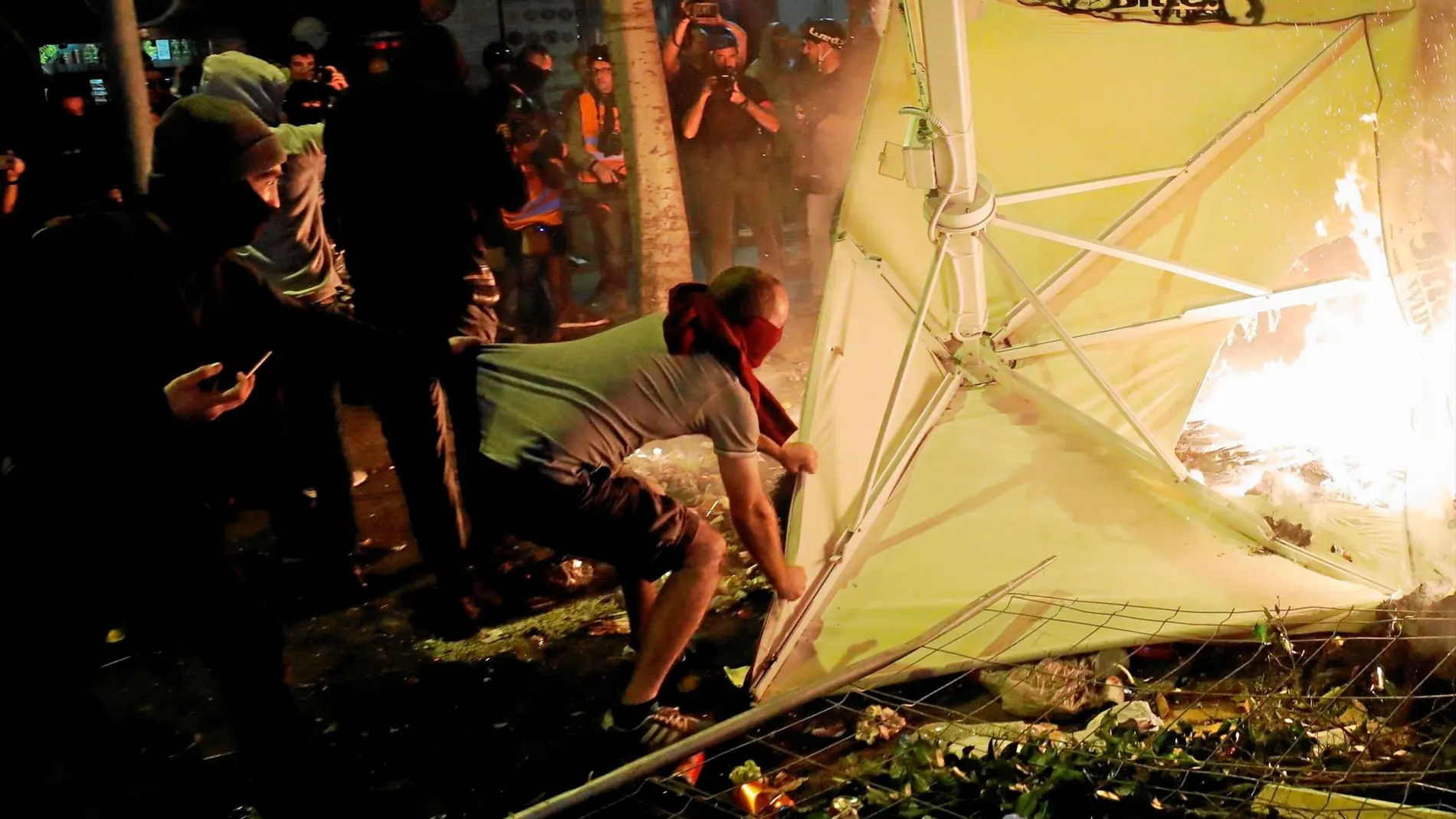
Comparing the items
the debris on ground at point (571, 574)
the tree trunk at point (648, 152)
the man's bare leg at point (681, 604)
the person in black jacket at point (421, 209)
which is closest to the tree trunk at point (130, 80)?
the person in black jacket at point (421, 209)

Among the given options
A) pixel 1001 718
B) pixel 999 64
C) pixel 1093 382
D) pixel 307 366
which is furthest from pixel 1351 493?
pixel 307 366

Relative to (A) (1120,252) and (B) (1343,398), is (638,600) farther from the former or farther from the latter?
(B) (1343,398)

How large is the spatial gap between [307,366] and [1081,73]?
3.35m

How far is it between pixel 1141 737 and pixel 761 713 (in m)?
1.26

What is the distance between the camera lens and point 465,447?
12.9ft

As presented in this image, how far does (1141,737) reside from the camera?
3625 millimetres

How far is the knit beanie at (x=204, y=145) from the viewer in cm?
319

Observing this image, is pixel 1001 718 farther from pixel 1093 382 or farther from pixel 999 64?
pixel 999 64

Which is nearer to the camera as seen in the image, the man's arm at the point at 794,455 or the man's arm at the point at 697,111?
the man's arm at the point at 794,455

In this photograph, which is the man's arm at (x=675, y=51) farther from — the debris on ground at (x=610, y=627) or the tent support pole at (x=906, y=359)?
the debris on ground at (x=610, y=627)

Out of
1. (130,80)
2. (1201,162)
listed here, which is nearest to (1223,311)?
(1201,162)

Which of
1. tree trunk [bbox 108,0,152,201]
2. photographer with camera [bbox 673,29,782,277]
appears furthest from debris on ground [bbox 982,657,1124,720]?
photographer with camera [bbox 673,29,782,277]

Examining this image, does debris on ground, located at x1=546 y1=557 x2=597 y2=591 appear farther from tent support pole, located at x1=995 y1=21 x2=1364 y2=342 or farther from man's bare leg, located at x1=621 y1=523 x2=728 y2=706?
tent support pole, located at x1=995 y1=21 x2=1364 y2=342

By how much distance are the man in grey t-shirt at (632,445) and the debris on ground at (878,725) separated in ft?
2.19
